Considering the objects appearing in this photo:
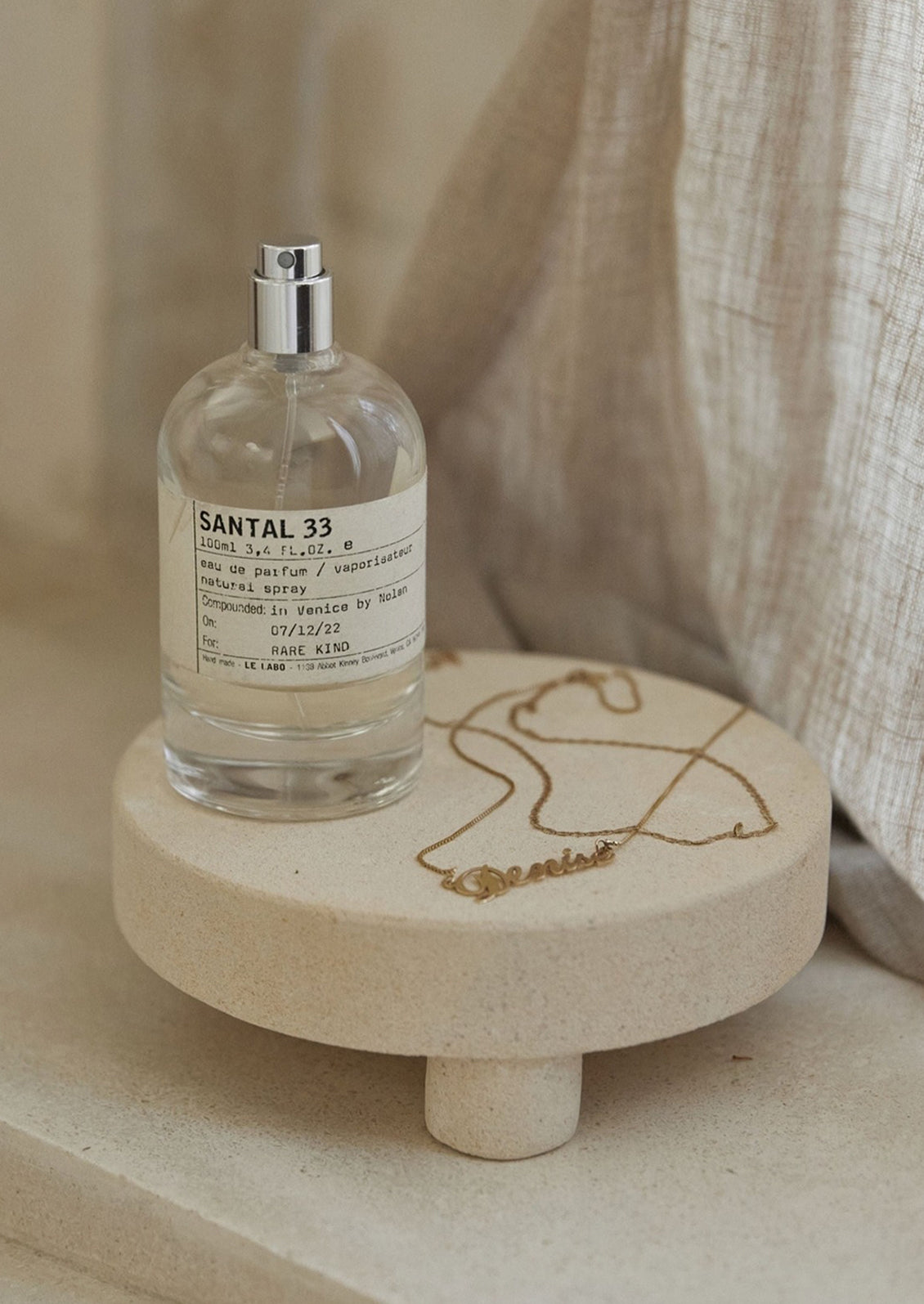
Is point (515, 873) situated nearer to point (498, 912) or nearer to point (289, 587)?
point (498, 912)

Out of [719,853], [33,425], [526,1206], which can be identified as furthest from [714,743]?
[33,425]

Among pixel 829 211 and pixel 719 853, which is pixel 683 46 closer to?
pixel 829 211

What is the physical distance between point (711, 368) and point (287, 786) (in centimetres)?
30

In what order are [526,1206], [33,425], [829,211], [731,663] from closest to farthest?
[526,1206] → [829,211] → [731,663] → [33,425]

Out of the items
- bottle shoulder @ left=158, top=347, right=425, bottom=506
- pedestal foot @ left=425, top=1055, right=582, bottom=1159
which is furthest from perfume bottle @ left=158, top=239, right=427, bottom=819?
pedestal foot @ left=425, top=1055, right=582, bottom=1159

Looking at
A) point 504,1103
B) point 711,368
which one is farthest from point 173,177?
point 504,1103

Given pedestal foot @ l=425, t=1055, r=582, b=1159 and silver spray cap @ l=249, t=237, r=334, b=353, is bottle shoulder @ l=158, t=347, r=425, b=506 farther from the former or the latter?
pedestal foot @ l=425, t=1055, r=582, b=1159

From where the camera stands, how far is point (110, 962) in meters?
0.74

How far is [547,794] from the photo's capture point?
67cm

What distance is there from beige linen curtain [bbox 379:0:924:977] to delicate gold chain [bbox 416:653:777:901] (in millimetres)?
75

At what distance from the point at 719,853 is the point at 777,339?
0.26 metres

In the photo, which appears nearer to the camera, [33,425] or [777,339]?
[777,339]

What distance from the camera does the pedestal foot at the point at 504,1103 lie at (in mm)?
596

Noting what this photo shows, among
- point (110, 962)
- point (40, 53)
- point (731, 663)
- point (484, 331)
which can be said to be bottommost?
point (110, 962)
